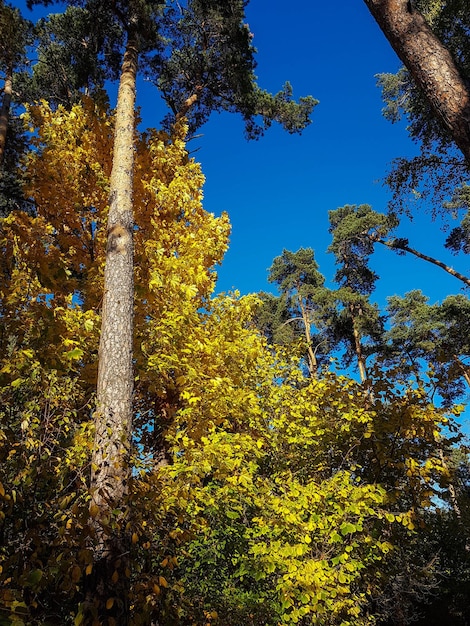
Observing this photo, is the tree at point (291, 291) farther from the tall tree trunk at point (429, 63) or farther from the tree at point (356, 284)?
the tall tree trunk at point (429, 63)

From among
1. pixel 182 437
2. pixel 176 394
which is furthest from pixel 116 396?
pixel 176 394

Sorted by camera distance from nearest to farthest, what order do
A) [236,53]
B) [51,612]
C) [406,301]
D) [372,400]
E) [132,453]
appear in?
[51,612] → [132,453] → [372,400] → [236,53] → [406,301]

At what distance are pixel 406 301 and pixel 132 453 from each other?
2431 cm

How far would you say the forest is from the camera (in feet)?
8.39

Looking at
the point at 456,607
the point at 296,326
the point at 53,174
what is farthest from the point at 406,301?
the point at 53,174

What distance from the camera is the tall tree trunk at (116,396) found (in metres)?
2.47

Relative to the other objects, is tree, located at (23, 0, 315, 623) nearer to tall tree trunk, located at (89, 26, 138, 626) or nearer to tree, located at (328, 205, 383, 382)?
tall tree trunk, located at (89, 26, 138, 626)

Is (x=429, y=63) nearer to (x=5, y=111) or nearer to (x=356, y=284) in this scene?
(x=5, y=111)

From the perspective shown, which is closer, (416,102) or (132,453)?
(132,453)

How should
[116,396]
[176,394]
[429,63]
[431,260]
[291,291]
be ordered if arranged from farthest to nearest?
[291,291] → [431,260] → [176,394] → [116,396] → [429,63]

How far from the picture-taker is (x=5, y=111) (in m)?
9.98

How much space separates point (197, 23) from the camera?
30.5 ft

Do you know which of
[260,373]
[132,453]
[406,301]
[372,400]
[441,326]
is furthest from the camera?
[406,301]

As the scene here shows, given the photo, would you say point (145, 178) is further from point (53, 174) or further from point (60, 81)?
point (60, 81)
